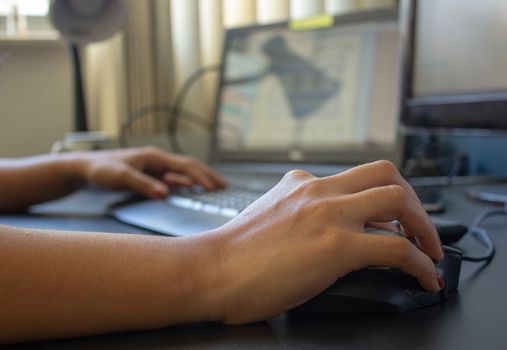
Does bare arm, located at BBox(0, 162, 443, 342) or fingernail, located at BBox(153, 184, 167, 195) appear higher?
bare arm, located at BBox(0, 162, 443, 342)

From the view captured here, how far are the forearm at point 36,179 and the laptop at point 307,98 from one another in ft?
0.84

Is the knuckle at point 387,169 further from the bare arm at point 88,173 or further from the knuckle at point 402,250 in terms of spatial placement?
the bare arm at point 88,173

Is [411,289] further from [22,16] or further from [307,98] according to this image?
[22,16]

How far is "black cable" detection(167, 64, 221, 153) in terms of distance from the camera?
143 centimetres

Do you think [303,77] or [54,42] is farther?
[54,42]

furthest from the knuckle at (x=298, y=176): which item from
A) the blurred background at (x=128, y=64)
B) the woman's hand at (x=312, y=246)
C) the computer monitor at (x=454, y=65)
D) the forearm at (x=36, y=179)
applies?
the blurred background at (x=128, y=64)

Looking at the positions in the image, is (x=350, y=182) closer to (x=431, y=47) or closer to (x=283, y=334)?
(x=283, y=334)

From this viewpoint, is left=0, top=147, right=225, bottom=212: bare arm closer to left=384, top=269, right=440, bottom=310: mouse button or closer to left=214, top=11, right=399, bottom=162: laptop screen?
left=214, top=11, right=399, bottom=162: laptop screen

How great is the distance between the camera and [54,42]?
143 cm

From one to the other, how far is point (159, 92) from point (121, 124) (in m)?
0.13

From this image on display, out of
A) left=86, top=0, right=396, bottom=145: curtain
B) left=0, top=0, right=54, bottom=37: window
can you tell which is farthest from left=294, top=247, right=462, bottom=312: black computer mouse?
left=0, top=0, right=54, bottom=37: window

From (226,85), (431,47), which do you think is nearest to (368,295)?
(431,47)

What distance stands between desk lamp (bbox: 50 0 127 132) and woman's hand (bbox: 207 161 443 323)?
→ 992 mm

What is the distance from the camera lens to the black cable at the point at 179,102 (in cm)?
143
